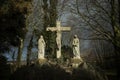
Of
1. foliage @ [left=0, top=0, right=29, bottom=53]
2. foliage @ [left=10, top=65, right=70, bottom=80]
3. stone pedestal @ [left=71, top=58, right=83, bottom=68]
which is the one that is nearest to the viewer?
foliage @ [left=0, top=0, right=29, bottom=53]

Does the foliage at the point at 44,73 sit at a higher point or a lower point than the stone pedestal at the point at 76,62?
lower

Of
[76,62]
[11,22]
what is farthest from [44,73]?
[76,62]

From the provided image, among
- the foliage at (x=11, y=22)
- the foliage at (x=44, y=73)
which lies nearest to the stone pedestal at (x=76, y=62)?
the foliage at (x=44, y=73)

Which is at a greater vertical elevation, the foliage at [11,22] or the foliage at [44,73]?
the foliage at [11,22]

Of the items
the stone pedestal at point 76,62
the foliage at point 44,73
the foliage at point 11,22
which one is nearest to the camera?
the foliage at point 11,22

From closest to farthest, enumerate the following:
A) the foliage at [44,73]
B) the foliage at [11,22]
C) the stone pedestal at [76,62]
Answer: the foliage at [11,22], the foliage at [44,73], the stone pedestal at [76,62]

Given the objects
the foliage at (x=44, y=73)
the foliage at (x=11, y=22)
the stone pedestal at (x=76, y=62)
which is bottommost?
the foliage at (x=44, y=73)

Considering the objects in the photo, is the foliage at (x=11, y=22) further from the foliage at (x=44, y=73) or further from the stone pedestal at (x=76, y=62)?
the stone pedestal at (x=76, y=62)

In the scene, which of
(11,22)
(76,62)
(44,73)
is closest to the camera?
(11,22)

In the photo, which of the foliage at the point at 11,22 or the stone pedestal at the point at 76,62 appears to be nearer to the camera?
the foliage at the point at 11,22

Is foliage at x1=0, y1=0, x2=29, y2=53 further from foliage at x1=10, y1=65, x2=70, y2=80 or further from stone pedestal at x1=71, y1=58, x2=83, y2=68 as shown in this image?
stone pedestal at x1=71, y1=58, x2=83, y2=68

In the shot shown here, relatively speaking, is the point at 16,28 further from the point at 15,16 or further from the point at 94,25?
the point at 94,25

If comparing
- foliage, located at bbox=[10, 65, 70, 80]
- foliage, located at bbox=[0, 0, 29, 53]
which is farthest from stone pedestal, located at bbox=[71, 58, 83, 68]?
foliage, located at bbox=[0, 0, 29, 53]

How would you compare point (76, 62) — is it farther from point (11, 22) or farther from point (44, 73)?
point (11, 22)
